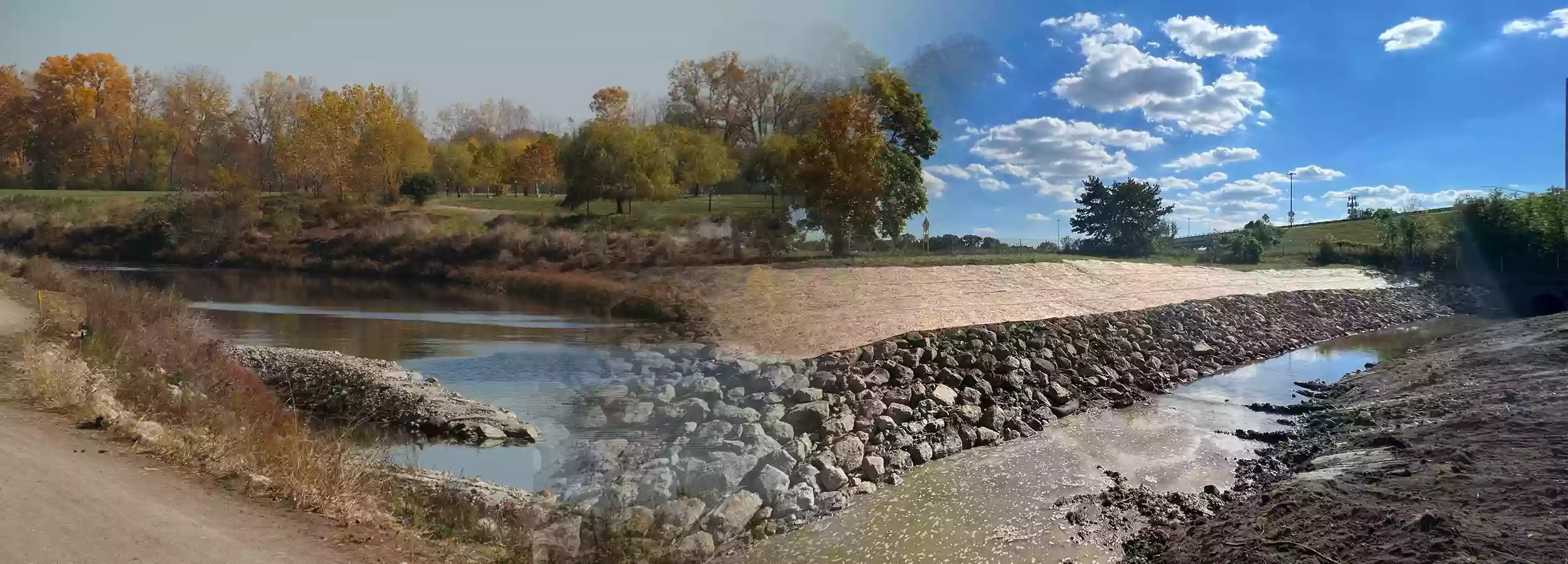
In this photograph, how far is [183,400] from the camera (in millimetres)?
6215

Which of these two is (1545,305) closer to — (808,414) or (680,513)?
(808,414)

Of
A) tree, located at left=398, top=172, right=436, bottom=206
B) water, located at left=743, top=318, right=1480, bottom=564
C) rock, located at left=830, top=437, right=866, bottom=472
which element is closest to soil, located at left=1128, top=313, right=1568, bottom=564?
water, located at left=743, top=318, right=1480, bottom=564

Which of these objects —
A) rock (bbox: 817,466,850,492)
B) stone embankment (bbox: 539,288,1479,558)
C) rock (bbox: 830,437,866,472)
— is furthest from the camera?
rock (bbox: 830,437,866,472)

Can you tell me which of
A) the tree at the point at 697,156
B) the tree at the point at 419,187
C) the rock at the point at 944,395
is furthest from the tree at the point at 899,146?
the tree at the point at 419,187

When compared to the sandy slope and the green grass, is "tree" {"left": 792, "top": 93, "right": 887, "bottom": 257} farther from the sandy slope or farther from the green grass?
the sandy slope

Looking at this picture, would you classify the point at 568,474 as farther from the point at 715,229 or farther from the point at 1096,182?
the point at 1096,182

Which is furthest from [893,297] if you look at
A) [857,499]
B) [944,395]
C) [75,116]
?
[75,116]

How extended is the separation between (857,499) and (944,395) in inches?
99.3

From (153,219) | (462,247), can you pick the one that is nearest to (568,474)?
(462,247)

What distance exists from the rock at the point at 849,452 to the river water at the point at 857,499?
0.33 meters

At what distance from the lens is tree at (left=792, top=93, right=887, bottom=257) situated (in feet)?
27.4

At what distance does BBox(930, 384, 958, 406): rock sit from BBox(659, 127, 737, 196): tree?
10.4ft

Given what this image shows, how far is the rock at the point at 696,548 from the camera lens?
15.3 feet

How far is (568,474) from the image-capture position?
5828 mm
